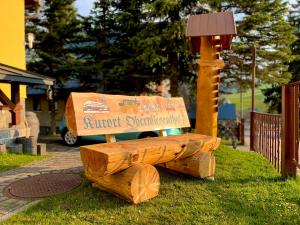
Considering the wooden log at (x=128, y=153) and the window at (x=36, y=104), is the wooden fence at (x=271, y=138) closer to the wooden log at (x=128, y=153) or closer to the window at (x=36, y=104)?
the wooden log at (x=128, y=153)

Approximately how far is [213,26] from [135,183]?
423 cm

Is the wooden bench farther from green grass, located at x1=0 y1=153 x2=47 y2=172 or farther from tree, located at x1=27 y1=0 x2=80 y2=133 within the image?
tree, located at x1=27 y1=0 x2=80 y2=133

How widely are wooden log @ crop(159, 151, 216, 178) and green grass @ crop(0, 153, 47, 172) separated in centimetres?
373

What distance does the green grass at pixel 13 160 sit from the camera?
6808 millimetres

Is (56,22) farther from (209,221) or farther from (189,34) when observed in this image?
(209,221)

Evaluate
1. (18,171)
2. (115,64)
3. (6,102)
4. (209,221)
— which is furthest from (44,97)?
(209,221)

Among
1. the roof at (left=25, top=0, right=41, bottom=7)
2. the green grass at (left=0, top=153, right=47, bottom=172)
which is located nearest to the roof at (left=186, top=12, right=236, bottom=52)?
the green grass at (left=0, top=153, right=47, bottom=172)

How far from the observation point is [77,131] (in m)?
4.41

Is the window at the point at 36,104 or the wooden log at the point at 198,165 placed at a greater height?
the window at the point at 36,104

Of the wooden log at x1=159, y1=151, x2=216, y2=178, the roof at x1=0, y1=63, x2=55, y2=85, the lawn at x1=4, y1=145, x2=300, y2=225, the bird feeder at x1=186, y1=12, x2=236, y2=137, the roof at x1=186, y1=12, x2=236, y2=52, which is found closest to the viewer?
the lawn at x1=4, y1=145, x2=300, y2=225

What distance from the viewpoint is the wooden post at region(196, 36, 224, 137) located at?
7094 mm

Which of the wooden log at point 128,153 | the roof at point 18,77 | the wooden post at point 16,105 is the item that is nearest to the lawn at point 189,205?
the wooden log at point 128,153

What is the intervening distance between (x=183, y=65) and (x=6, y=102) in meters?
10.1

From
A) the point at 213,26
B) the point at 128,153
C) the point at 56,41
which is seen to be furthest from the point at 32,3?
the point at 128,153
